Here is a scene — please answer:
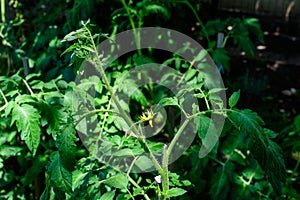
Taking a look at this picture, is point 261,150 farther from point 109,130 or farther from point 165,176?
point 109,130

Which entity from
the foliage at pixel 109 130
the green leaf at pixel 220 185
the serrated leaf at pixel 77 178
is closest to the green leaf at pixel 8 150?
the foliage at pixel 109 130

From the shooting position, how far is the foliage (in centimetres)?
127

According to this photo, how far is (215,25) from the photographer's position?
7.86 feet

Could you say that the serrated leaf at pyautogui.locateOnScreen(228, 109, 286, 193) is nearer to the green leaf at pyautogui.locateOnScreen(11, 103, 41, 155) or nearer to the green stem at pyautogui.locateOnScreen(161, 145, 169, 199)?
the green stem at pyautogui.locateOnScreen(161, 145, 169, 199)

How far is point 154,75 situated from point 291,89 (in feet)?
7.04

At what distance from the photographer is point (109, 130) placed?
1802 mm

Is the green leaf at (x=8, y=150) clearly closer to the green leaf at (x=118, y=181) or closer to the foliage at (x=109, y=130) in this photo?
the foliage at (x=109, y=130)

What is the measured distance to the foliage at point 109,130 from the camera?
1.27m

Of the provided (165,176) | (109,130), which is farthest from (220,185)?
(165,176)

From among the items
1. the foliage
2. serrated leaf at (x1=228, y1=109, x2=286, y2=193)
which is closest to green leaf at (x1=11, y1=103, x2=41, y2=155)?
the foliage

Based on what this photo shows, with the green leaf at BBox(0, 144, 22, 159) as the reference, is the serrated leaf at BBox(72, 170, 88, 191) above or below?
above

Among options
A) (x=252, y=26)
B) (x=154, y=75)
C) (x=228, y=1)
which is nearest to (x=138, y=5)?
(x=154, y=75)

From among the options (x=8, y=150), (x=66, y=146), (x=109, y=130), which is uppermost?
(x=66, y=146)

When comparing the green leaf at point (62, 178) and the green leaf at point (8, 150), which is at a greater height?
the green leaf at point (62, 178)
